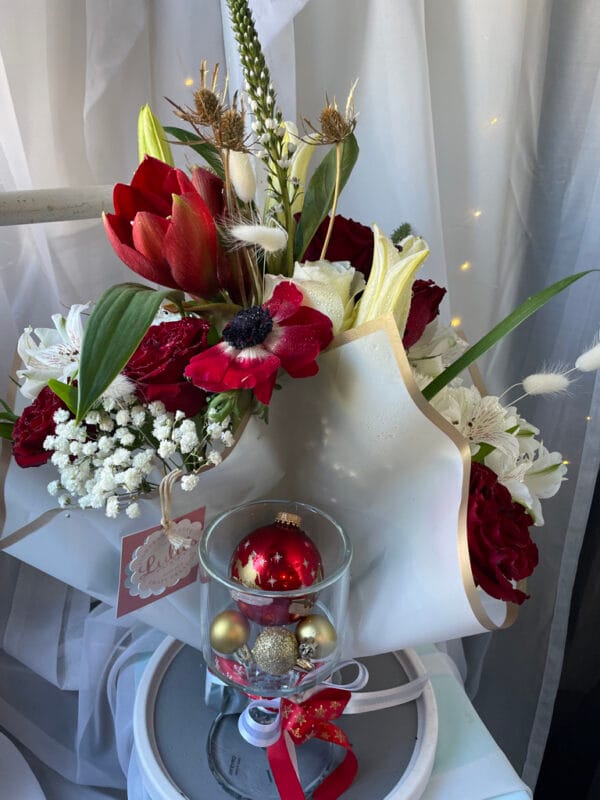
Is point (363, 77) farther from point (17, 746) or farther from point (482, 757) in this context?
point (17, 746)

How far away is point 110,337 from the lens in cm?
45

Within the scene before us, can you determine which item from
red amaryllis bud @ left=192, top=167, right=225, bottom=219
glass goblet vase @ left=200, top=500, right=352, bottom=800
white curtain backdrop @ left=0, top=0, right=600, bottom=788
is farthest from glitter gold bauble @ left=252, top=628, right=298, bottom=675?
white curtain backdrop @ left=0, top=0, right=600, bottom=788

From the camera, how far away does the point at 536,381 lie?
0.59m

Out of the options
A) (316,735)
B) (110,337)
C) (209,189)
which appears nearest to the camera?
(110,337)

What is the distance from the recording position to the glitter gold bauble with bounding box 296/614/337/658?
58 centimetres

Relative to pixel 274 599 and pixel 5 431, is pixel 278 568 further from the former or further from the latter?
pixel 5 431

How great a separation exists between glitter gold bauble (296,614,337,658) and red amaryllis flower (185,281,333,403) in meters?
Result: 0.21

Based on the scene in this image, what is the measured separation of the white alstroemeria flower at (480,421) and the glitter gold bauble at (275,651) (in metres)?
0.21

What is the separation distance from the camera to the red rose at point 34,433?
51 cm

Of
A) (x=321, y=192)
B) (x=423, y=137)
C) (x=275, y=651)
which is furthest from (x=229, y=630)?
(x=423, y=137)

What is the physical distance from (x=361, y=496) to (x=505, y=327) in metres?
0.17

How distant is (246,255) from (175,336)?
0.27ft

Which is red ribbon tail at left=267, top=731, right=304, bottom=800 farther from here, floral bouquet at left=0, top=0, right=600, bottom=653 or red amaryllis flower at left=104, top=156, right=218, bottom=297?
red amaryllis flower at left=104, top=156, right=218, bottom=297

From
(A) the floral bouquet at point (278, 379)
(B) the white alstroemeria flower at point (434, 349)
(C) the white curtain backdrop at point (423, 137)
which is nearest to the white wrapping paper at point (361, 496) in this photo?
(A) the floral bouquet at point (278, 379)
